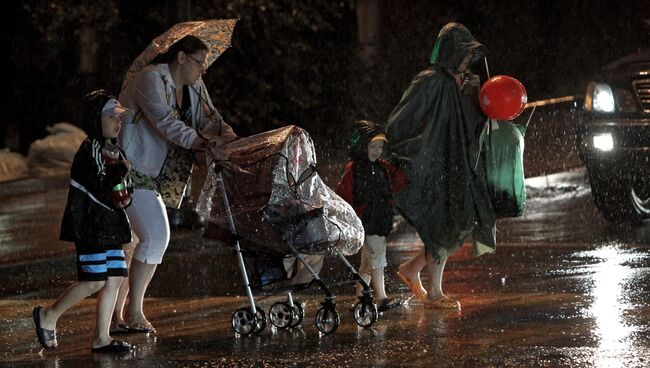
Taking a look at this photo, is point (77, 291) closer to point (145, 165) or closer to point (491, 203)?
point (145, 165)

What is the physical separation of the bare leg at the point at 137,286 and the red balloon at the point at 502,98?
250 cm

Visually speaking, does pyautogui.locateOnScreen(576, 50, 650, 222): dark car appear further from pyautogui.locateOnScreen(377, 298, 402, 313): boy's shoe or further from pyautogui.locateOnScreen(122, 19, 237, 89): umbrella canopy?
pyautogui.locateOnScreen(122, 19, 237, 89): umbrella canopy

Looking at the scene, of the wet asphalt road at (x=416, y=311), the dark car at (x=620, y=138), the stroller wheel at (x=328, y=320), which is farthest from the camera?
the dark car at (x=620, y=138)

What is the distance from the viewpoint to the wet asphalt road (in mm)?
7793

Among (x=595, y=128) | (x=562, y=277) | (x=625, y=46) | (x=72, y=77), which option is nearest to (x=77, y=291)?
(x=562, y=277)

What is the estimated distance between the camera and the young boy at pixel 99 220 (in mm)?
8086

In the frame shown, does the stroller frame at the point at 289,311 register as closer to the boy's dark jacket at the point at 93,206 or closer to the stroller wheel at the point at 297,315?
the stroller wheel at the point at 297,315

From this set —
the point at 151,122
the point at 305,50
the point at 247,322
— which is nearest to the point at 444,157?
the point at 247,322

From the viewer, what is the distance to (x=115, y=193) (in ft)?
26.5

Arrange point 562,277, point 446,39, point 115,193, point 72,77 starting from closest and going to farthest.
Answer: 1. point 115,193
2. point 446,39
3. point 562,277
4. point 72,77

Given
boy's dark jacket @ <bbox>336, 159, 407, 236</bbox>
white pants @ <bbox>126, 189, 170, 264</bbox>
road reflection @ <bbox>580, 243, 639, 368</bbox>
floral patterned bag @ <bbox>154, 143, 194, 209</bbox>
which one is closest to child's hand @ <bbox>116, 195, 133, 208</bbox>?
white pants @ <bbox>126, 189, 170, 264</bbox>

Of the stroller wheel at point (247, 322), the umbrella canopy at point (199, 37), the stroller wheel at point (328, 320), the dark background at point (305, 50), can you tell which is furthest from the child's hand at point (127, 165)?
the dark background at point (305, 50)

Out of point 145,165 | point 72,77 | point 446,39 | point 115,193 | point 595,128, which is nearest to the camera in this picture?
point 115,193

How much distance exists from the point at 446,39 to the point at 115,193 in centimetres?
275
